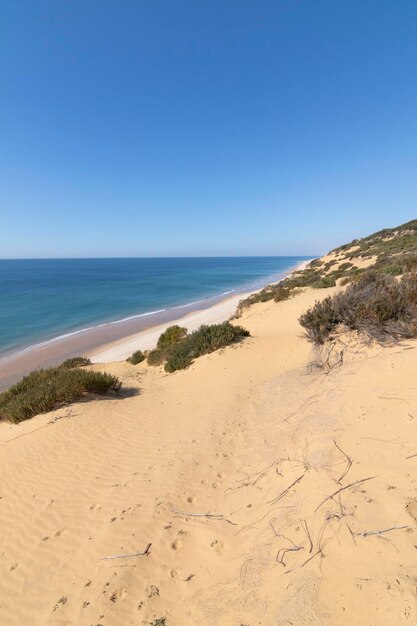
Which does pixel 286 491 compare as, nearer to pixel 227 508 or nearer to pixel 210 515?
pixel 227 508

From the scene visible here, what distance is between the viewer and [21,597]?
299 centimetres

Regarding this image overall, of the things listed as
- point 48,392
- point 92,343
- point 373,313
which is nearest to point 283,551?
point 373,313

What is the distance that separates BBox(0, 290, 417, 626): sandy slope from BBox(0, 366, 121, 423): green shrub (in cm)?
43

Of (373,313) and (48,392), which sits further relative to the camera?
(48,392)

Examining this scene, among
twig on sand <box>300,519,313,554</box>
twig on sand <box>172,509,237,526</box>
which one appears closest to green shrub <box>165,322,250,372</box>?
twig on sand <box>172,509,237,526</box>

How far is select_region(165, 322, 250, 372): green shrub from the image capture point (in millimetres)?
10555

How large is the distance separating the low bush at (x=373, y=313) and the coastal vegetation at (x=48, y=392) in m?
6.11

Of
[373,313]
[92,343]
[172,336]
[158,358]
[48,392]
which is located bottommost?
[92,343]

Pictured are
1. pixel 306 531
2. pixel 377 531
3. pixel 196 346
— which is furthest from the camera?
pixel 196 346

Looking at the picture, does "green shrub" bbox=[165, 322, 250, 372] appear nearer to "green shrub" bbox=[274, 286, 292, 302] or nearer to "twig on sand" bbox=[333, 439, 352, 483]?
"twig on sand" bbox=[333, 439, 352, 483]

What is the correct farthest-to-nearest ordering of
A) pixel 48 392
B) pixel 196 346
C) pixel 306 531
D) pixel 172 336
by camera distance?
1. pixel 172 336
2. pixel 196 346
3. pixel 48 392
4. pixel 306 531

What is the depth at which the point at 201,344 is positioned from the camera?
10953 mm

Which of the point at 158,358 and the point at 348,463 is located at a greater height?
the point at 348,463

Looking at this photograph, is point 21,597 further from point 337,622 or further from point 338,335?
point 338,335
